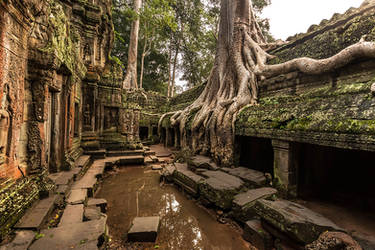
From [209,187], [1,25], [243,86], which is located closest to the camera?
[1,25]

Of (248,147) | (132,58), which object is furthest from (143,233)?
(132,58)

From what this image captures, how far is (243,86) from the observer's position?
5.90 m

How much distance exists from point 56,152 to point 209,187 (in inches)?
147

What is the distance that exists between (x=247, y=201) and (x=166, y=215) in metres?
1.62

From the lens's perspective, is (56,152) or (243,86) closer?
(56,152)

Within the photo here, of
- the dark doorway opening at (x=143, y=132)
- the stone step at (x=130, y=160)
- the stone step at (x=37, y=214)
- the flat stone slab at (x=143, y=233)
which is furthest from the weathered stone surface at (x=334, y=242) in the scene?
the dark doorway opening at (x=143, y=132)

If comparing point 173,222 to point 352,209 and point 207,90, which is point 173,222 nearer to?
point 352,209

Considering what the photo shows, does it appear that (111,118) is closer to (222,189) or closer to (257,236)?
(222,189)

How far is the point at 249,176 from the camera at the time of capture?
4.26m

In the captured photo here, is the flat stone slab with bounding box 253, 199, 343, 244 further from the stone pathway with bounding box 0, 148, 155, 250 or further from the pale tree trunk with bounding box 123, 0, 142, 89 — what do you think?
the pale tree trunk with bounding box 123, 0, 142, 89

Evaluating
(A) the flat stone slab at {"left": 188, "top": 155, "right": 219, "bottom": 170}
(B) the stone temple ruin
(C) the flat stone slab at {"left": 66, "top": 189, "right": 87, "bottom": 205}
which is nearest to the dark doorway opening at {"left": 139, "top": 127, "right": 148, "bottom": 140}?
(B) the stone temple ruin

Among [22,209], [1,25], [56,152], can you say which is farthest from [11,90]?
[56,152]

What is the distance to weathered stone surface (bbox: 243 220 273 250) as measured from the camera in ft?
8.70

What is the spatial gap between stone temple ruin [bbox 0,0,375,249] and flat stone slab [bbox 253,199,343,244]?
0.04 ft
